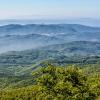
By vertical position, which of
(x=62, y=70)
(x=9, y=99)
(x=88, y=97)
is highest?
(x=62, y=70)

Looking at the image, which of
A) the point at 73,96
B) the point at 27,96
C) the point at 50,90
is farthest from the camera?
the point at 27,96

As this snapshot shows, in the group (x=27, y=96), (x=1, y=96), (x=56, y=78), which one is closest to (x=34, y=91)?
(x=27, y=96)

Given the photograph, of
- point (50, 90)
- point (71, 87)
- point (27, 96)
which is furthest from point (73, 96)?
point (27, 96)

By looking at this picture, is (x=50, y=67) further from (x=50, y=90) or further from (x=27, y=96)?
(x=27, y=96)

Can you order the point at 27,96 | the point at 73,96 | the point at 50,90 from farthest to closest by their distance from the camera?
the point at 27,96 < the point at 50,90 < the point at 73,96

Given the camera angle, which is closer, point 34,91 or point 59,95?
point 59,95

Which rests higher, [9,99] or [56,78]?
[56,78]

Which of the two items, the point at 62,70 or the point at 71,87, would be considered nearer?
the point at 71,87

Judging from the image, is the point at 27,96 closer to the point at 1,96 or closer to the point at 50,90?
the point at 1,96

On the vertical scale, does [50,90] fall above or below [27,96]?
above
